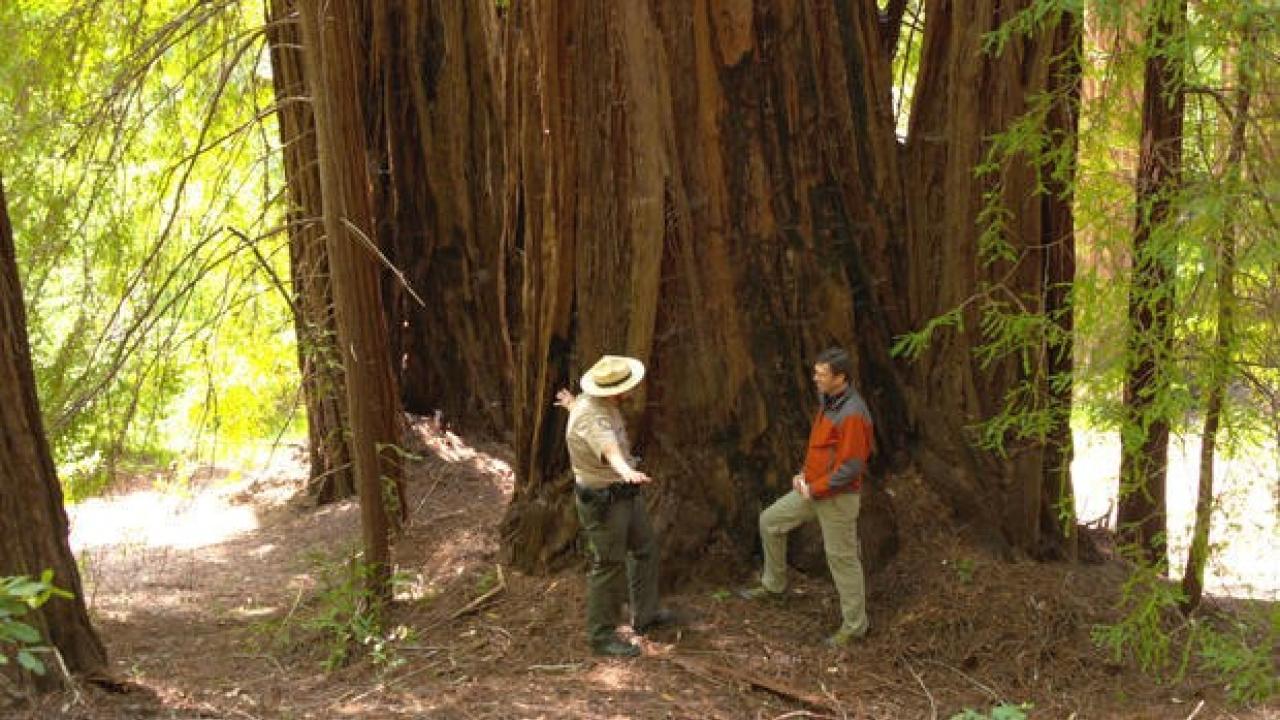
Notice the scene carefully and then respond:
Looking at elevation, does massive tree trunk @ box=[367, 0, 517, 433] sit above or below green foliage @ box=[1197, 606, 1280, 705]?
above

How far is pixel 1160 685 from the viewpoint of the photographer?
6.77 metres

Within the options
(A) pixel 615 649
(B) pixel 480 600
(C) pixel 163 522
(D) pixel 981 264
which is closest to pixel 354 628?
(B) pixel 480 600

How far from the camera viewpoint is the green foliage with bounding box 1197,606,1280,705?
20.9 feet

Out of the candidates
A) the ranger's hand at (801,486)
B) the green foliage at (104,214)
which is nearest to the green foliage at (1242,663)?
the ranger's hand at (801,486)

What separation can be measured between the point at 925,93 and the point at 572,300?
2.31 meters

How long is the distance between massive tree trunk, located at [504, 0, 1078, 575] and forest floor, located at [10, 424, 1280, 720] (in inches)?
13.9

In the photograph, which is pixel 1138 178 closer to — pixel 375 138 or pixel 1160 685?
pixel 1160 685

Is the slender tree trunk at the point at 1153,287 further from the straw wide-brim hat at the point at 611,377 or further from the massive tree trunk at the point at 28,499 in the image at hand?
the massive tree trunk at the point at 28,499

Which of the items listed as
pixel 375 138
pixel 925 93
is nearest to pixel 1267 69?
pixel 925 93

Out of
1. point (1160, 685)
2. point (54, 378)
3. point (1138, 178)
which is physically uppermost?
point (1138, 178)

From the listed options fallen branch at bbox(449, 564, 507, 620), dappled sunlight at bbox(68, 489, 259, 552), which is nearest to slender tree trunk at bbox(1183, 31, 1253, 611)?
fallen branch at bbox(449, 564, 507, 620)

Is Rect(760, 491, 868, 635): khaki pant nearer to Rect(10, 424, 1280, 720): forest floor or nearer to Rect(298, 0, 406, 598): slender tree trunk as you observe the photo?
Rect(10, 424, 1280, 720): forest floor

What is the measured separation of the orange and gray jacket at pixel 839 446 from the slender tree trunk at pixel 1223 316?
1682mm

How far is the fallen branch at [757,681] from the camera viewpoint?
20.8 feet
